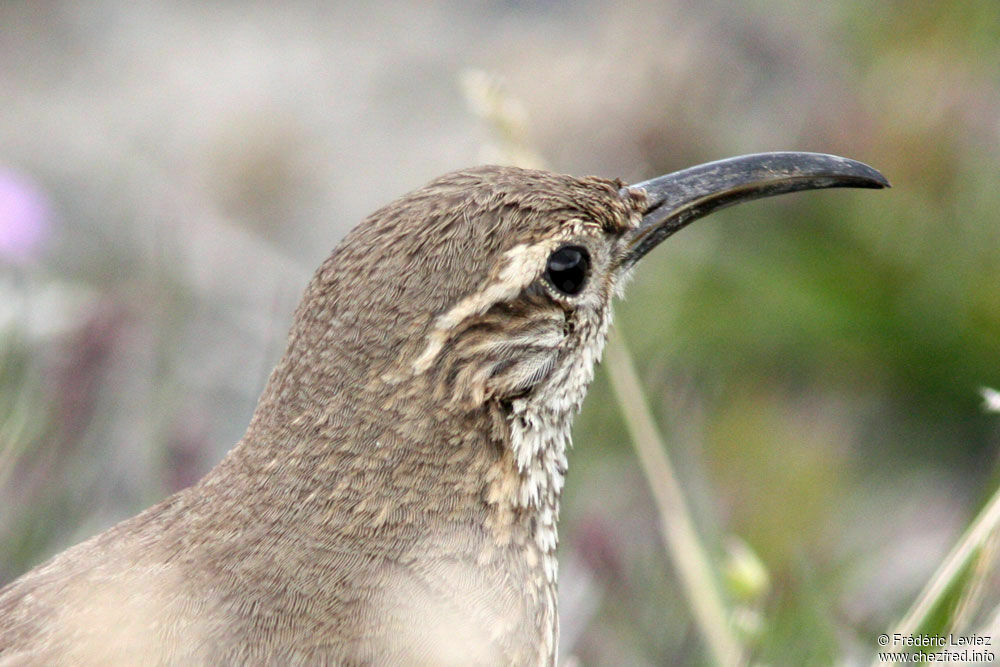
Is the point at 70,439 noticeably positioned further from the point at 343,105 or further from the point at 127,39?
the point at 127,39

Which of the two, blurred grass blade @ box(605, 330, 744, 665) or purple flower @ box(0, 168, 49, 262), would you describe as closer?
blurred grass blade @ box(605, 330, 744, 665)

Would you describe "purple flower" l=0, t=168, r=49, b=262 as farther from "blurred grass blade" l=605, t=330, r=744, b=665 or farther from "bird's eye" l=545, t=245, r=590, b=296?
"bird's eye" l=545, t=245, r=590, b=296

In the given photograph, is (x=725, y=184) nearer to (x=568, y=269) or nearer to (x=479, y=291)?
(x=568, y=269)

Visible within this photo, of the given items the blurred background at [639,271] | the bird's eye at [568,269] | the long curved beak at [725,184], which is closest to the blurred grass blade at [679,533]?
the blurred background at [639,271]

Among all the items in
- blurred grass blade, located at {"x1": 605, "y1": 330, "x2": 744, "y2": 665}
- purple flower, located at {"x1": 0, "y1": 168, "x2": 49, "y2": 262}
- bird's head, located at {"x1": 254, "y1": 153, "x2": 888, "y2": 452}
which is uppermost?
purple flower, located at {"x1": 0, "y1": 168, "x2": 49, "y2": 262}

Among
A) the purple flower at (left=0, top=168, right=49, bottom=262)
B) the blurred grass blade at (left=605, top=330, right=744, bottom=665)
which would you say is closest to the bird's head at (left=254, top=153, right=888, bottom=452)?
the blurred grass blade at (left=605, top=330, right=744, bottom=665)

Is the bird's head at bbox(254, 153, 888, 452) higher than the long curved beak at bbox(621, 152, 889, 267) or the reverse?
the reverse

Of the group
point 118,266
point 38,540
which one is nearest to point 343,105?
point 118,266
